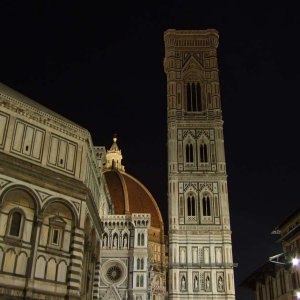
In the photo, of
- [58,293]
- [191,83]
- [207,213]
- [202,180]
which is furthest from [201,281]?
[58,293]

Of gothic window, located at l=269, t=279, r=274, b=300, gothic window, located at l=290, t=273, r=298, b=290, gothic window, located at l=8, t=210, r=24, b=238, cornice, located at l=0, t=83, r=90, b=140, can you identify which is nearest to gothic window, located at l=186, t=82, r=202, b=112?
gothic window, located at l=269, t=279, r=274, b=300

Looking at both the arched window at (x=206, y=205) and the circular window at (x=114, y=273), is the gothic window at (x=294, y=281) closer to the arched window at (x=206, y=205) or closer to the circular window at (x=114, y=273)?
the arched window at (x=206, y=205)

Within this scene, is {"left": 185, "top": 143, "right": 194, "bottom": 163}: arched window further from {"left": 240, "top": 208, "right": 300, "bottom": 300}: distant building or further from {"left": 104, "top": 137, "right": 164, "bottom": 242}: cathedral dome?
{"left": 104, "top": 137, "right": 164, "bottom": 242}: cathedral dome

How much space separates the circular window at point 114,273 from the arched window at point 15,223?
94.5 ft

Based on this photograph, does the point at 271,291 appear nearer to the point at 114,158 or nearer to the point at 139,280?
the point at 139,280

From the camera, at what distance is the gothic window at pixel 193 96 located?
165 ft

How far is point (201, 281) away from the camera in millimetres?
41281

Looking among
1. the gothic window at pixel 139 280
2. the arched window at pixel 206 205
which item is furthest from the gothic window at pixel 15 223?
the arched window at pixel 206 205

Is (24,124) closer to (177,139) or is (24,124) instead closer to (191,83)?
(177,139)

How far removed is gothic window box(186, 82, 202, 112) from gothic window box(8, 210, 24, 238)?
1410 inches

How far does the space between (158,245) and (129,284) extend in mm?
25664

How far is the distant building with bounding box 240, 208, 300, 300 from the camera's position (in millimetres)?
24641

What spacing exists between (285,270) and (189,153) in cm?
2209

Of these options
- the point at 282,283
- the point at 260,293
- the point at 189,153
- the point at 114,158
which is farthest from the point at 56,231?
the point at 114,158
